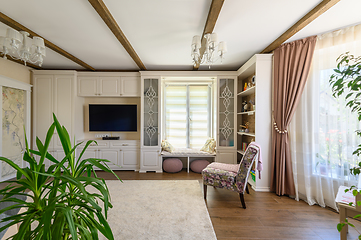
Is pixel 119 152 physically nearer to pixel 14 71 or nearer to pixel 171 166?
pixel 171 166

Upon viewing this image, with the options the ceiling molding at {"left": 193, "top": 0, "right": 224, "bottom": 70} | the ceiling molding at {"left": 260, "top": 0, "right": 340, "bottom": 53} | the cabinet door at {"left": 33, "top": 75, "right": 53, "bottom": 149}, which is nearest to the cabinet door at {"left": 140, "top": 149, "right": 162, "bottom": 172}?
the cabinet door at {"left": 33, "top": 75, "right": 53, "bottom": 149}

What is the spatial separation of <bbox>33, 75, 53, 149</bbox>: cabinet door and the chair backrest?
13.6 ft

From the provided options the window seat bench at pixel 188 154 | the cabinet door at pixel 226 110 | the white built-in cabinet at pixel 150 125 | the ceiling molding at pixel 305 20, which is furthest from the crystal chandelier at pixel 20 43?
the cabinet door at pixel 226 110

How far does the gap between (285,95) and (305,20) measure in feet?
3.63

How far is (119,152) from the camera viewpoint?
14.1 feet

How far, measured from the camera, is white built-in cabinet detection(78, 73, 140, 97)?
4285 millimetres

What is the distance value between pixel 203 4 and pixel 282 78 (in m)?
1.84

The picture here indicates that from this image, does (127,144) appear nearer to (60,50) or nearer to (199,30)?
(60,50)

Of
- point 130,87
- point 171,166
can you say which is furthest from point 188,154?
point 130,87

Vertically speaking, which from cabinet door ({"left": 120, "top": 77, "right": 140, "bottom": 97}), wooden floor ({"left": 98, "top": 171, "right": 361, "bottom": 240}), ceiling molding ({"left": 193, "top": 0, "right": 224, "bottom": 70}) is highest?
ceiling molding ({"left": 193, "top": 0, "right": 224, "bottom": 70})

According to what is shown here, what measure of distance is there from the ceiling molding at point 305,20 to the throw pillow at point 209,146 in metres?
2.40

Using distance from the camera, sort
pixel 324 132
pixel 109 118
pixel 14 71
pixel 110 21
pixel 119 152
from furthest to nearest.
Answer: pixel 109 118 → pixel 119 152 → pixel 14 71 → pixel 324 132 → pixel 110 21

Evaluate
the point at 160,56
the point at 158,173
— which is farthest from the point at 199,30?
the point at 158,173

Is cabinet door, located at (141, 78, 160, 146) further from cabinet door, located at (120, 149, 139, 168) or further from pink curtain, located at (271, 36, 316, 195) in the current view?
pink curtain, located at (271, 36, 316, 195)
